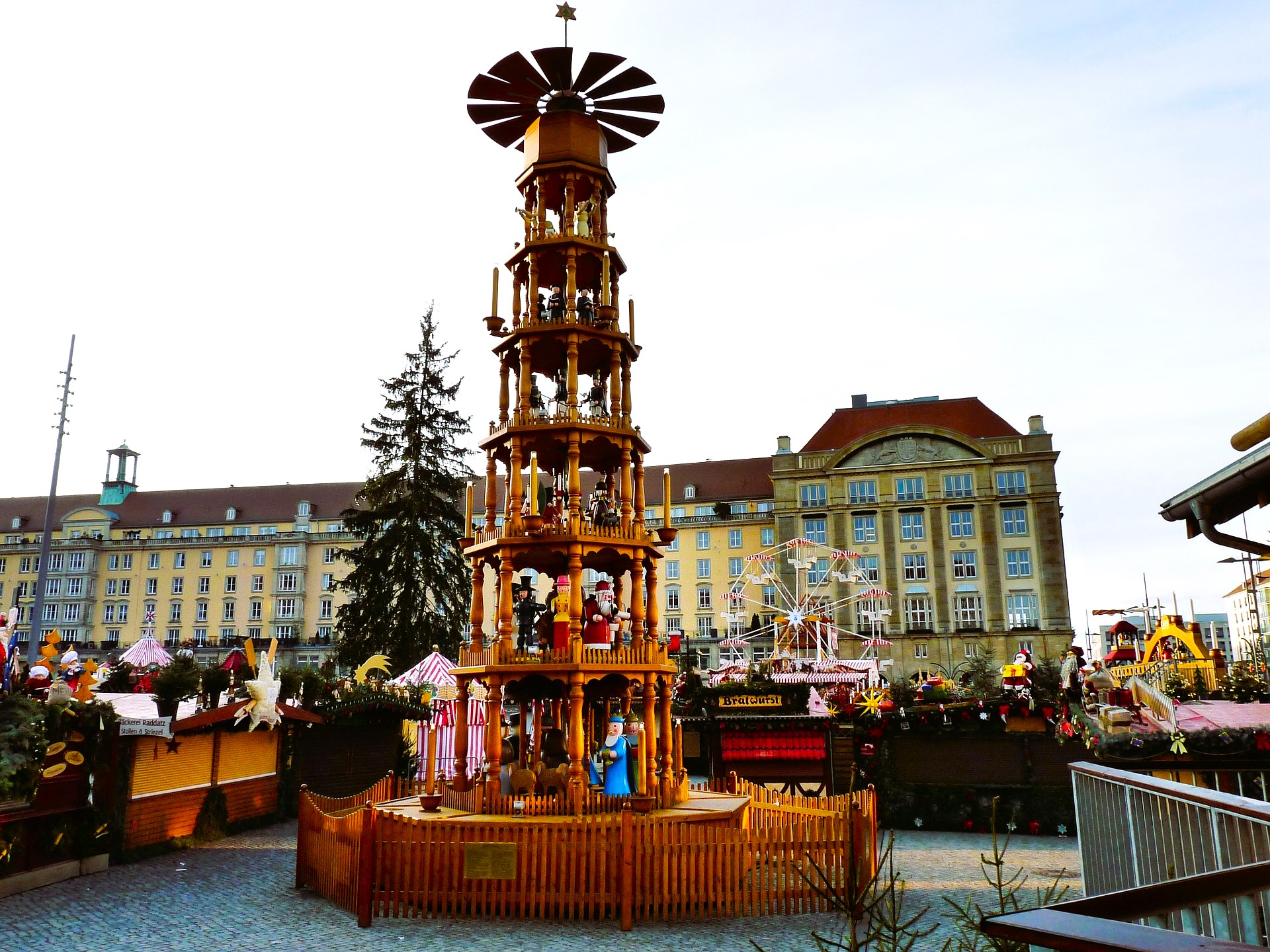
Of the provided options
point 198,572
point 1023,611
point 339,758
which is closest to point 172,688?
point 339,758

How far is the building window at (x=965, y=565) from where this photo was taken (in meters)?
67.2

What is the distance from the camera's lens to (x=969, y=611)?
66.9 m

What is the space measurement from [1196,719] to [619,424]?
33.6 feet

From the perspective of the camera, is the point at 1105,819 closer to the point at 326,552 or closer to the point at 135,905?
the point at 135,905

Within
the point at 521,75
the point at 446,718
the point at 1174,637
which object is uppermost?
the point at 521,75

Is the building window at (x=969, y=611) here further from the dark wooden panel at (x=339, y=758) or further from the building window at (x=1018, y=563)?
the dark wooden panel at (x=339, y=758)

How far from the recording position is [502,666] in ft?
48.0

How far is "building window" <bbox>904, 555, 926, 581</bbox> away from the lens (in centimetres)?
6825

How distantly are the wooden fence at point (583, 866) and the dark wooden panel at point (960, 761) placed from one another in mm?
9483

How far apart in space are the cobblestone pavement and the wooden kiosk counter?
43 centimetres

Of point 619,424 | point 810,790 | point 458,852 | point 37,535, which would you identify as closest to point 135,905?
point 458,852

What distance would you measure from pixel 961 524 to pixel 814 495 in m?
10.7

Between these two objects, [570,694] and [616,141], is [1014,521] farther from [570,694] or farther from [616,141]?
[570,694]

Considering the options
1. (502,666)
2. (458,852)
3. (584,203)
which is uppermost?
(584,203)
